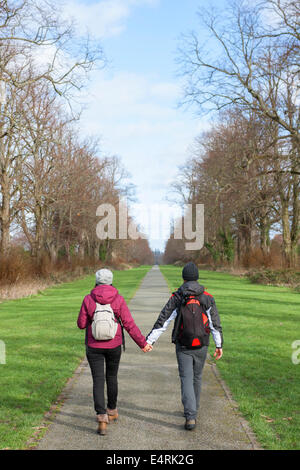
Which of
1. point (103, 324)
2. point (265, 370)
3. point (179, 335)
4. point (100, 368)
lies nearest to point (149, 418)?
point (100, 368)

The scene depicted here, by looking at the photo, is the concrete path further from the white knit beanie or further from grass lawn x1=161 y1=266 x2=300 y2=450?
the white knit beanie

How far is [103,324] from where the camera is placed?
5539 mm

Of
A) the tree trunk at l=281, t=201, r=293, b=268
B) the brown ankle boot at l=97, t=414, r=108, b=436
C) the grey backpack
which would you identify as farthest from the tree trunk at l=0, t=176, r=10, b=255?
the brown ankle boot at l=97, t=414, r=108, b=436

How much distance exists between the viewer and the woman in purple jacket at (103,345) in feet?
18.5

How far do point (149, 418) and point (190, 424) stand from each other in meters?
0.61

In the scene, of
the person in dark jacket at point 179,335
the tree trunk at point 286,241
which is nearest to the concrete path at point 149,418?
the person in dark jacket at point 179,335

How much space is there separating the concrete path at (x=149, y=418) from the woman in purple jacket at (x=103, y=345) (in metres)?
0.23

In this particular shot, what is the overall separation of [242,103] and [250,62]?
71.7 inches

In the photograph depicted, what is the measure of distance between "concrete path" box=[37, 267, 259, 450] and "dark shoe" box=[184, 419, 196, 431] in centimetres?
6

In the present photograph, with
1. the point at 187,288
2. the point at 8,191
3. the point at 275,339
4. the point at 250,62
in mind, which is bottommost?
the point at 275,339

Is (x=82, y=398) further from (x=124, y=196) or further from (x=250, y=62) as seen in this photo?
(x=124, y=196)

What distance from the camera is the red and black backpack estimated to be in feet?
19.0

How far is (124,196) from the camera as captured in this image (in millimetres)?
74188
